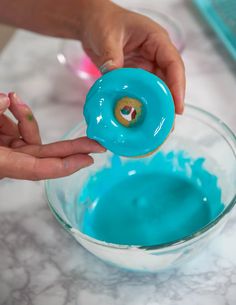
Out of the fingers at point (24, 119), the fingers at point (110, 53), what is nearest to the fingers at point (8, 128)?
the fingers at point (24, 119)

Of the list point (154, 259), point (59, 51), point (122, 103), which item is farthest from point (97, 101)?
point (59, 51)

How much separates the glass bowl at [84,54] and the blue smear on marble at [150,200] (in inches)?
8.2

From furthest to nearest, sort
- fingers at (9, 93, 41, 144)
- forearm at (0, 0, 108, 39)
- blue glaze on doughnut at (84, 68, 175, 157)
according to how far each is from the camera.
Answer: forearm at (0, 0, 108, 39) < fingers at (9, 93, 41, 144) < blue glaze on doughnut at (84, 68, 175, 157)

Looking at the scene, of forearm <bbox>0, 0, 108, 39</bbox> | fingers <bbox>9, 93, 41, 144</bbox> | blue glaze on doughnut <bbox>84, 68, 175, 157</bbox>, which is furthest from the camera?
forearm <bbox>0, 0, 108, 39</bbox>

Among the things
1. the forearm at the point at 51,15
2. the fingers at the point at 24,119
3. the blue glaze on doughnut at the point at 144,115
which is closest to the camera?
the blue glaze on doughnut at the point at 144,115

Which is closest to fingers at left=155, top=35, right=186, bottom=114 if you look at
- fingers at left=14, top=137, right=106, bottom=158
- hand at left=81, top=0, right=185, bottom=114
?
hand at left=81, top=0, right=185, bottom=114

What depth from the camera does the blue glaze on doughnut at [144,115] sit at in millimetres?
561

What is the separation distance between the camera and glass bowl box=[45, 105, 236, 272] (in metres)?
0.57

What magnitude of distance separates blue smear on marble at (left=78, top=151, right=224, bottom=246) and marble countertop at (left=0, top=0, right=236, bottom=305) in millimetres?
40

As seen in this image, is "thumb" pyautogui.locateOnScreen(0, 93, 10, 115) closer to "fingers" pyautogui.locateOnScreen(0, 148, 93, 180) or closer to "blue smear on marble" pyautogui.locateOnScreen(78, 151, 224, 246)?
"fingers" pyautogui.locateOnScreen(0, 148, 93, 180)

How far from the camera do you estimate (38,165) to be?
0.59m

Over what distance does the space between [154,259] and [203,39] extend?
50 centimetres

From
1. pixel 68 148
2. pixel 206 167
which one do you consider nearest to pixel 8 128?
pixel 68 148

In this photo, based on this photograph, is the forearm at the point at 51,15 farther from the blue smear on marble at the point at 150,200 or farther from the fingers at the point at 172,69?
the blue smear on marble at the point at 150,200
